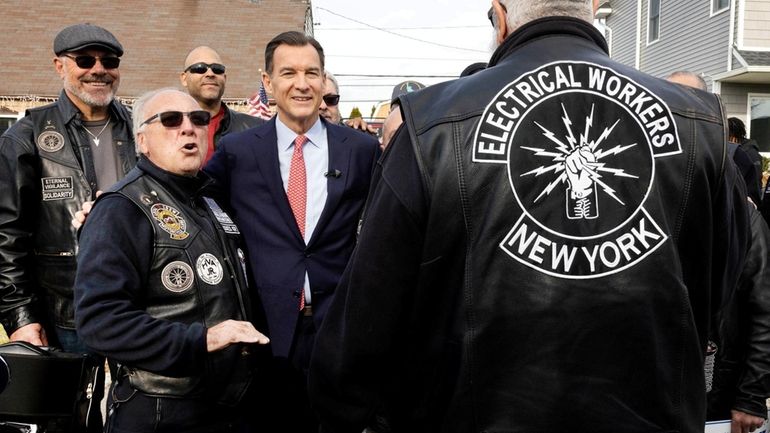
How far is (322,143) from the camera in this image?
3.39 meters

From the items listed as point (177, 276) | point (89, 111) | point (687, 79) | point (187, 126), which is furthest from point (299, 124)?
point (687, 79)

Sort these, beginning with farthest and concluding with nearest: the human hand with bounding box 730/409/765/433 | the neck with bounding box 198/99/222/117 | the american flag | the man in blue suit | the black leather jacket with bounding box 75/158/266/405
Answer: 1. the american flag
2. the neck with bounding box 198/99/222/117
3. the human hand with bounding box 730/409/765/433
4. the man in blue suit
5. the black leather jacket with bounding box 75/158/266/405

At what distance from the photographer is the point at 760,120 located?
53.2 feet

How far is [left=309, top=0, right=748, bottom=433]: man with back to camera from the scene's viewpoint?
1561 mm

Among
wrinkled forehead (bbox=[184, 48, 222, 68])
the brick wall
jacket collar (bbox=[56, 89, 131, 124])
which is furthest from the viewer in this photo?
the brick wall

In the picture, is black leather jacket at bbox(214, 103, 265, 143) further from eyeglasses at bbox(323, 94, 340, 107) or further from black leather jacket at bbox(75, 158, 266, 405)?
black leather jacket at bbox(75, 158, 266, 405)

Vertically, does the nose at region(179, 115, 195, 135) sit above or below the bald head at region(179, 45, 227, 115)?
below

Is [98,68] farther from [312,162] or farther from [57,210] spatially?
[312,162]

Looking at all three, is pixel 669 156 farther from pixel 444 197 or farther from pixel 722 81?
pixel 722 81

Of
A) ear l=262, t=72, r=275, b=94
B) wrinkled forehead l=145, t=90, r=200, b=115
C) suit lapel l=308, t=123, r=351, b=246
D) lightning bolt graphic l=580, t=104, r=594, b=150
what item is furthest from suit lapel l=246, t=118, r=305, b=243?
lightning bolt graphic l=580, t=104, r=594, b=150

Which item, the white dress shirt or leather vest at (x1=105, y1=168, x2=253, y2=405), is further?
the white dress shirt

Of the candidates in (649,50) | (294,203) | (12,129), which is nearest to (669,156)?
(294,203)

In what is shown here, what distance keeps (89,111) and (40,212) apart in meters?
0.62

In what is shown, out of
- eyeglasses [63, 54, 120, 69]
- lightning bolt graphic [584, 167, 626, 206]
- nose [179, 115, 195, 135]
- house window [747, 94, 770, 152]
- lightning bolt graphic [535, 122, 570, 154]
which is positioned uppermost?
house window [747, 94, 770, 152]
